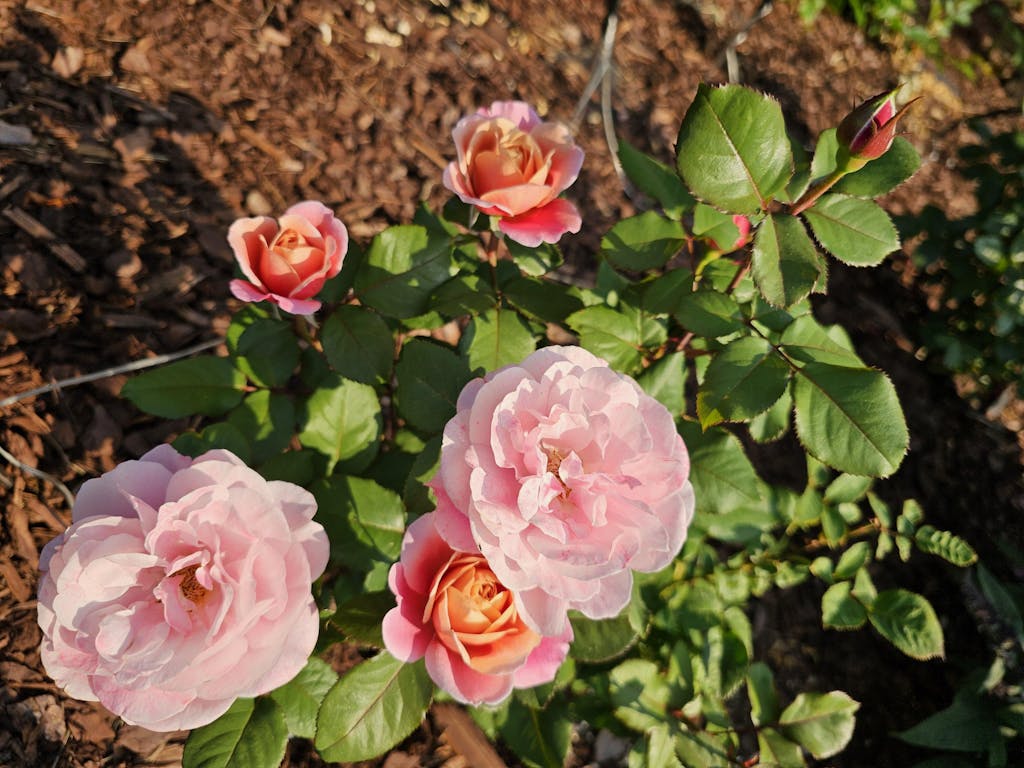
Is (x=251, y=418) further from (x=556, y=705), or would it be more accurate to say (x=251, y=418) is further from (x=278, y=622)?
(x=556, y=705)

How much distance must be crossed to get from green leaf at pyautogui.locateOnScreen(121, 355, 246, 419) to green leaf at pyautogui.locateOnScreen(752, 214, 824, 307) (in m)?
0.89

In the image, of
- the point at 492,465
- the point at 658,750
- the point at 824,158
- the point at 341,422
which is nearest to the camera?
the point at 492,465

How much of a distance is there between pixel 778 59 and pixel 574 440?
3.26 meters

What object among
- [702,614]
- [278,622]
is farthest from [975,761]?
[278,622]

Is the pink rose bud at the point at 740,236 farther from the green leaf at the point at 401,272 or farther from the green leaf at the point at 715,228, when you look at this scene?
the green leaf at the point at 401,272

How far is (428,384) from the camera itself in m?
1.10

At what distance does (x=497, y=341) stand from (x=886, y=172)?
62 centimetres

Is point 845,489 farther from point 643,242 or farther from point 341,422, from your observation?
point 341,422

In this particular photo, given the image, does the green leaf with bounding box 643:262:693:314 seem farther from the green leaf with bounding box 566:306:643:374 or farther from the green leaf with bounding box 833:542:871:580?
the green leaf with bounding box 833:542:871:580

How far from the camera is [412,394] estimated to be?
3.59 feet

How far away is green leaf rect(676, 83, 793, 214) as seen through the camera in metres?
0.97

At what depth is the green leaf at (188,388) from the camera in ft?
3.91

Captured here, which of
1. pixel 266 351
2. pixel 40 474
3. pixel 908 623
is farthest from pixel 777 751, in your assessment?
pixel 40 474

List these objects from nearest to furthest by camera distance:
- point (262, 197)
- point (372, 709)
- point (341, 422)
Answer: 1. point (372, 709)
2. point (341, 422)
3. point (262, 197)
